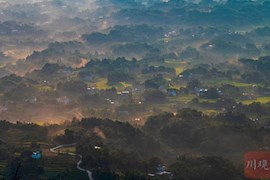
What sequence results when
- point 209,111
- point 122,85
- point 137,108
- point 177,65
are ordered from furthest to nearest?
point 177,65, point 122,85, point 137,108, point 209,111

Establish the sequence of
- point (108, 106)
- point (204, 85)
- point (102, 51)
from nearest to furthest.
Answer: point (108, 106) < point (204, 85) < point (102, 51)

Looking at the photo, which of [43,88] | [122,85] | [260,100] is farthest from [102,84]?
[260,100]

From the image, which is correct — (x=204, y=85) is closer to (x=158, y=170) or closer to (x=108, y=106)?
(x=108, y=106)

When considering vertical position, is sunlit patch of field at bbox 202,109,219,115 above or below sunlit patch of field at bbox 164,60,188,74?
above

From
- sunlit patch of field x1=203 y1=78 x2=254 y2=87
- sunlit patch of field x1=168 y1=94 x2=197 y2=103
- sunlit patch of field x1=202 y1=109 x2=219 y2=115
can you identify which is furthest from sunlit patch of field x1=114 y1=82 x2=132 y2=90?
sunlit patch of field x1=202 y1=109 x2=219 y2=115

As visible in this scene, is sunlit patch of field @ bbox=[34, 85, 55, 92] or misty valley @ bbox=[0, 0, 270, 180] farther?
sunlit patch of field @ bbox=[34, 85, 55, 92]

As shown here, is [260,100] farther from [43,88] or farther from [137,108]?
[43,88]

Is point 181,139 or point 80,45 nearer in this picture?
point 181,139

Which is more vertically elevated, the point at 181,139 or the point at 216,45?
the point at 181,139

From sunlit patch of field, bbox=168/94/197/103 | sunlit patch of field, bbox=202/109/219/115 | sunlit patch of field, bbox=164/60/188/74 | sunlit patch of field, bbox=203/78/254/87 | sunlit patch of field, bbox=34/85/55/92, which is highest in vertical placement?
sunlit patch of field, bbox=34/85/55/92

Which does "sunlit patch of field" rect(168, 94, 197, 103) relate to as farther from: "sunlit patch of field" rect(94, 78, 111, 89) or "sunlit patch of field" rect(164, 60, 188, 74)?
"sunlit patch of field" rect(164, 60, 188, 74)

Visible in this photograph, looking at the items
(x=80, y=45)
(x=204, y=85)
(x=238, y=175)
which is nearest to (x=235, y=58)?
(x=204, y=85)
